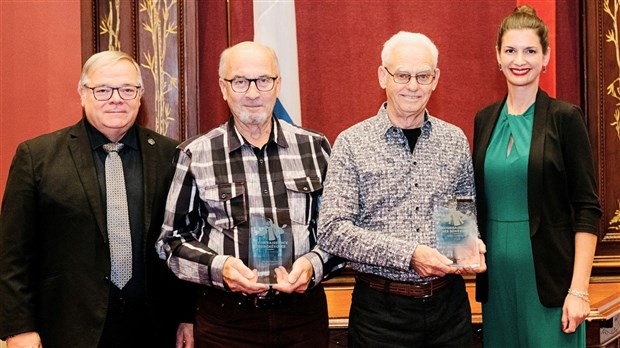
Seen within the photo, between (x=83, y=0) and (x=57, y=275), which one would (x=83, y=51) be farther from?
(x=57, y=275)

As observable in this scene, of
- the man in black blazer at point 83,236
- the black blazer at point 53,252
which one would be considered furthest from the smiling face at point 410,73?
the black blazer at point 53,252

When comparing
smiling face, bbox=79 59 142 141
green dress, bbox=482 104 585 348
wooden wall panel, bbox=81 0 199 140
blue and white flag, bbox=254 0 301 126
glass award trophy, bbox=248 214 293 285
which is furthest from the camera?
blue and white flag, bbox=254 0 301 126

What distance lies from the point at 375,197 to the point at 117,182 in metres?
0.88

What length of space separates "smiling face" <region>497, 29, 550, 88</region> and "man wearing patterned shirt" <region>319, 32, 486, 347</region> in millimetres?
276

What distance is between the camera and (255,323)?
2.23m

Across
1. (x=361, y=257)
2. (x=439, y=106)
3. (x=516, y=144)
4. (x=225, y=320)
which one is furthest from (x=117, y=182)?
(x=439, y=106)

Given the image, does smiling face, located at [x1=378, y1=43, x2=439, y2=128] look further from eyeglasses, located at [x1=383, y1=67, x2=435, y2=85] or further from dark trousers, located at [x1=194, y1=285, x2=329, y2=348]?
dark trousers, located at [x1=194, y1=285, x2=329, y2=348]

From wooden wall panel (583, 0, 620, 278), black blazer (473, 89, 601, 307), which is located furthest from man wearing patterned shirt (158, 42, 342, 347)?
wooden wall panel (583, 0, 620, 278)

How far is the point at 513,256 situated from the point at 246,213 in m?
0.88

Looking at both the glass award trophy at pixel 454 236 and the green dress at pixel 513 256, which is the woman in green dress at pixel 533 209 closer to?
the green dress at pixel 513 256

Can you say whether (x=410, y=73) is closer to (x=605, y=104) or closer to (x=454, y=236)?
(x=454, y=236)

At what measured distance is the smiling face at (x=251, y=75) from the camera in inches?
90.7

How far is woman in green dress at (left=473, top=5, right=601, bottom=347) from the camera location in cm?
222

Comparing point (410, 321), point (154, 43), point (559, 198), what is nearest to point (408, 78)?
point (559, 198)
